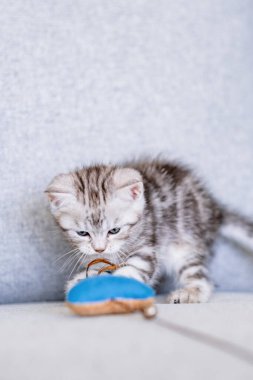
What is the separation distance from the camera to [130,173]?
1.35 m

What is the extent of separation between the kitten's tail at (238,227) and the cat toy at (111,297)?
0.77m

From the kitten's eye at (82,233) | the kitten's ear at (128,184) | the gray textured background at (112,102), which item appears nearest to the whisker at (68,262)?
the gray textured background at (112,102)

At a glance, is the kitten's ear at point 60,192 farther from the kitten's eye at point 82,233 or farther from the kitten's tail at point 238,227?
the kitten's tail at point 238,227

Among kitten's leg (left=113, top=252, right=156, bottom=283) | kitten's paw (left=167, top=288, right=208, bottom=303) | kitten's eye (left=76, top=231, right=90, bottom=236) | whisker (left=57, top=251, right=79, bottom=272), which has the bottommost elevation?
kitten's paw (left=167, top=288, right=208, bottom=303)

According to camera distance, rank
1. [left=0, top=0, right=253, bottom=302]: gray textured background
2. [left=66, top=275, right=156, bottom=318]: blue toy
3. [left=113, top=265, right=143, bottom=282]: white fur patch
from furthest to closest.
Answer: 1. [left=0, top=0, right=253, bottom=302]: gray textured background
2. [left=113, top=265, right=143, bottom=282]: white fur patch
3. [left=66, top=275, right=156, bottom=318]: blue toy

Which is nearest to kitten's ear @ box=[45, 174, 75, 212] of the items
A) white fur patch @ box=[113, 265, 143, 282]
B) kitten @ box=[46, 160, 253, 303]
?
kitten @ box=[46, 160, 253, 303]

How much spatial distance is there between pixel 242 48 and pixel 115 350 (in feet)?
4.13

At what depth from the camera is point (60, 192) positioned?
129cm

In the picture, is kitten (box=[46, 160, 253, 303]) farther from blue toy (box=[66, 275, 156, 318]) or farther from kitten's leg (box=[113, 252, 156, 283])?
blue toy (box=[66, 275, 156, 318])

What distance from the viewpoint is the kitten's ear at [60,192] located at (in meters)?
1.29

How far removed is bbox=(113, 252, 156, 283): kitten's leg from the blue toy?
1.06 ft

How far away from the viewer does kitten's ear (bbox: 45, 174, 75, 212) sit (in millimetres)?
1291

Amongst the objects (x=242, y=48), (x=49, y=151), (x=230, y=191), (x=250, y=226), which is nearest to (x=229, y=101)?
(x=242, y=48)

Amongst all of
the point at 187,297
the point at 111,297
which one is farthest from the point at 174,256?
the point at 111,297
